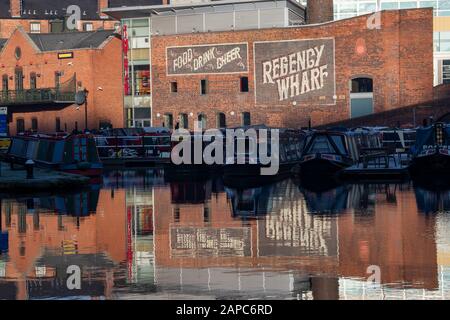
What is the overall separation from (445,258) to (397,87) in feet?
194

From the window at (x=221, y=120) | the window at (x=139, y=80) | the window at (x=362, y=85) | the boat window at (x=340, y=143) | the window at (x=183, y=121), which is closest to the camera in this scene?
A: the boat window at (x=340, y=143)

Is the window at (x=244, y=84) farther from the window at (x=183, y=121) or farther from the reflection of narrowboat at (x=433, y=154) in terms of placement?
the reflection of narrowboat at (x=433, y=154)

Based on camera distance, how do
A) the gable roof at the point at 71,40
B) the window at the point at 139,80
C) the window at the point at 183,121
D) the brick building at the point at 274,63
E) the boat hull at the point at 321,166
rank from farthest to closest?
the gable roof at the point at 71,40, the window at the point at 139,80, the window at the point at 183,121, the brick building at the point at 274,63, the boat hull at the point at 321,166

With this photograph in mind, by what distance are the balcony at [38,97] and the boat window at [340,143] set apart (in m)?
41.1

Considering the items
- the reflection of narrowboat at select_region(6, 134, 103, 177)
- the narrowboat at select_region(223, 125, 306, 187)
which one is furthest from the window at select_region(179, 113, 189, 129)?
the reflection of narrowboat at select_region(6, 134, 103, 177)

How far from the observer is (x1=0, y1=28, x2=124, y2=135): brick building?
90750 millimetres

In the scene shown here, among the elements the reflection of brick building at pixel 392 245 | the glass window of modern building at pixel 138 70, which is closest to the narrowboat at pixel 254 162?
the reflection of brick building at pixel 392 245

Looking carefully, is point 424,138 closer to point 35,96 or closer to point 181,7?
point 181,7

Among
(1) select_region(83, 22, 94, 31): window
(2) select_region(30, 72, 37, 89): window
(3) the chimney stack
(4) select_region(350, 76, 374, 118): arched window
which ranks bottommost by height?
(4) select_region(350, 76, 374, 118): arched window

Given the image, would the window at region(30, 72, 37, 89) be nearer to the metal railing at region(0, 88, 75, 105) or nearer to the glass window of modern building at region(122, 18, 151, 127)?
the metal railing at region(0, 88, 75, 105)

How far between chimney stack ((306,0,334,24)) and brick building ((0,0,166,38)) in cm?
3767

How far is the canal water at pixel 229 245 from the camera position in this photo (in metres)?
18.0

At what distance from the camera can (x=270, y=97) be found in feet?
272
